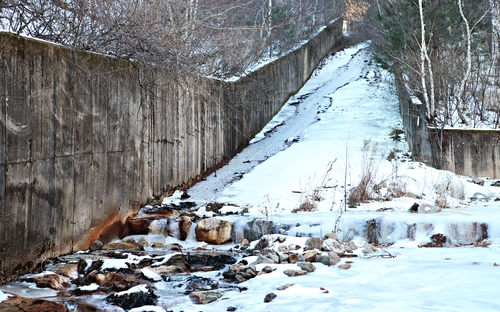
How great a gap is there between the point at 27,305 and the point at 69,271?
1.44 meters

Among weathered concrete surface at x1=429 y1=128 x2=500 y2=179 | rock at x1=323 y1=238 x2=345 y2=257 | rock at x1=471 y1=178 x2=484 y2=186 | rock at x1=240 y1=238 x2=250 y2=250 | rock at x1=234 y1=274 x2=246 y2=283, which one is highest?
weathered concrete surface at x1=429 y1=128 x2=500 y2=179

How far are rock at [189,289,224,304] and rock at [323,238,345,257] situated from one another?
166 centimetres

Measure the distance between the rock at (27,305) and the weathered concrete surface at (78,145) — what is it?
3.54 ft

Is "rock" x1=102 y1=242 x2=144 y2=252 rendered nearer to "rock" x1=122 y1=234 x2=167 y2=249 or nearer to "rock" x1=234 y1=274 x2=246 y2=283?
"rock" x1=122 y1=234 x2=167 y2=249

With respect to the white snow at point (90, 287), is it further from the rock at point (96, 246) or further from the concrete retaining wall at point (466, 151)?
the concrete retaining wall at point (466, 151)

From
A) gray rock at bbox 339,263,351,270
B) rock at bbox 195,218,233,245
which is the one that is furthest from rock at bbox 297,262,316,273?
rock at bbox 195,218,233,245

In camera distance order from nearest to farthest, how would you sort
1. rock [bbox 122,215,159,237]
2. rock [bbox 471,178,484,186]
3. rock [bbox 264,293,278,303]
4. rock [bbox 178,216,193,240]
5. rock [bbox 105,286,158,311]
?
rock [bbox 264,293,278,303], rock [bbox 105,286,158,311], rock [bbox 178,216,193,240], rock [bbox 122,215,159,237], rock [bbox 471,178,484,186]

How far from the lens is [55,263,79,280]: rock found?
541cm

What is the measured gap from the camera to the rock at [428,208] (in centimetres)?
787

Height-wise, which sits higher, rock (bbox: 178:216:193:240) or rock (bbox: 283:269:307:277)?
rock (bbox: 178:216:193:240)

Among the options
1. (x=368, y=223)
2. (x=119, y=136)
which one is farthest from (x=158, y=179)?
(x=368, y=223)

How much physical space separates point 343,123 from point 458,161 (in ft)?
17.3

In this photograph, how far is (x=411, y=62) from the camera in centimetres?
1380

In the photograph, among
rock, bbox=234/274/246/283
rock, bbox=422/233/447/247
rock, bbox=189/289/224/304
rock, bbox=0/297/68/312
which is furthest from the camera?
rock, bbox=422/233/447/247
